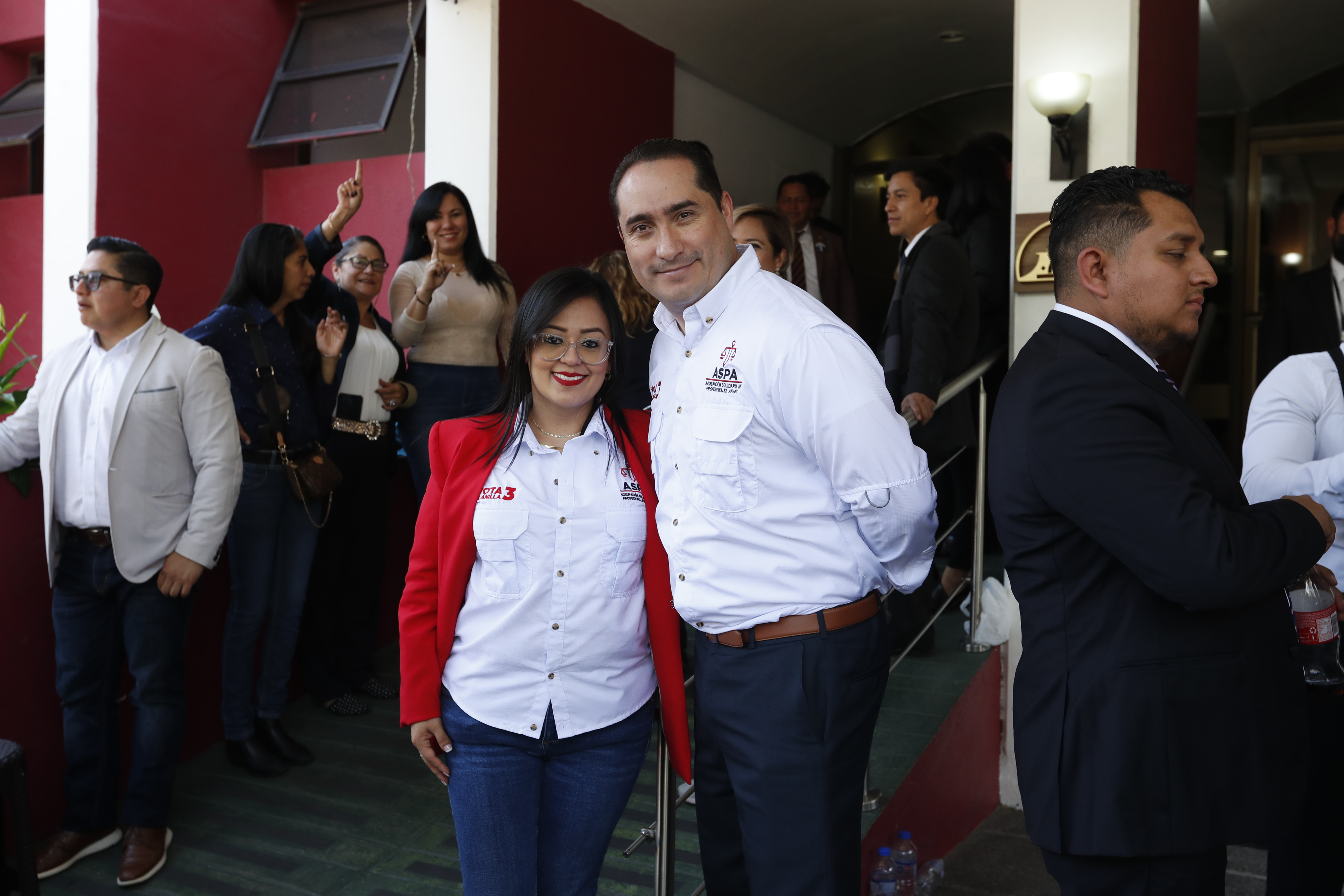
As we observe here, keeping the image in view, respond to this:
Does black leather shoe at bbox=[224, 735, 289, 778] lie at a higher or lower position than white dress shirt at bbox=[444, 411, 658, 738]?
lower

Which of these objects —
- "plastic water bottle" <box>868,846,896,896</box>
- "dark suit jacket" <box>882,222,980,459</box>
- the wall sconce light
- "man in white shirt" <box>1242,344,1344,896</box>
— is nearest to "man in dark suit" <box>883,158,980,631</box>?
"dark suit jacket" <box>882,222,980,459</box>

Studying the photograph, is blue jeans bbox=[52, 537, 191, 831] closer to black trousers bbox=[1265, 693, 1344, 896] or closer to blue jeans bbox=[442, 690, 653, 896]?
blue jeans bbox=[442, 690, 653, 896]

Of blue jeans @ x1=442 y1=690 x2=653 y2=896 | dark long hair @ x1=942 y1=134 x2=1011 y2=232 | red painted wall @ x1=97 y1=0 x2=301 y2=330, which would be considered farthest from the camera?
red painted wall @ x1=97 y1=0 x2=301 y2=330

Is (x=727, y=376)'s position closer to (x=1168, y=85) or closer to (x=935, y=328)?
(x=935, y=328)

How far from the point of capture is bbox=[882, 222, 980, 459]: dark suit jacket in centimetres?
331

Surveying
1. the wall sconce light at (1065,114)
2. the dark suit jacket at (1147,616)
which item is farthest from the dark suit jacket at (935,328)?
the dark suit jacket at (1147,616)

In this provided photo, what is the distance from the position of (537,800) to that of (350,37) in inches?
201

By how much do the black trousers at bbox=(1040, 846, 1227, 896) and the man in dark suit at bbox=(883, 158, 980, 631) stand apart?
1831mm

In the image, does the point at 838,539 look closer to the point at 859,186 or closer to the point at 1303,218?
the point at 859,186

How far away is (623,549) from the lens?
181 cm

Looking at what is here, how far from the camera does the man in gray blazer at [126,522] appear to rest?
9.67 feet

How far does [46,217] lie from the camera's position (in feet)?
18.0

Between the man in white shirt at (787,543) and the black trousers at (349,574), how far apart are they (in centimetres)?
234

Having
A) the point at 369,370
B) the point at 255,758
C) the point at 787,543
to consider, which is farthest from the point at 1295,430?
the point at 255,758
